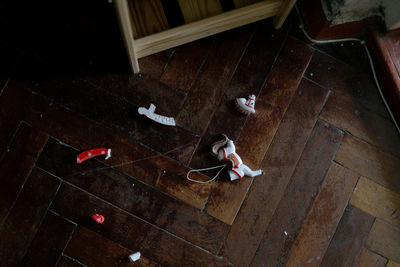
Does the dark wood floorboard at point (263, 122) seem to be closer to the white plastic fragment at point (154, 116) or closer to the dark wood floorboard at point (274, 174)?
the dark wood floorboard at point (274, 174)

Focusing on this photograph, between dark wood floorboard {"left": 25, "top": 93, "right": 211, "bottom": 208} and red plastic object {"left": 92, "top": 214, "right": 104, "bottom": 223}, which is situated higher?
dark wood floorboard {"left": 25, "top": 93, "right": 211, "bottom": 208}

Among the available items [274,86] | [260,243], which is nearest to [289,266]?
[260,243]

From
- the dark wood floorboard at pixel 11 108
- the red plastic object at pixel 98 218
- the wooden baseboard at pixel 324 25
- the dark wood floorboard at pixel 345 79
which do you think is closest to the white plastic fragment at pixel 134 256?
the red plastic object at pixel 98 218

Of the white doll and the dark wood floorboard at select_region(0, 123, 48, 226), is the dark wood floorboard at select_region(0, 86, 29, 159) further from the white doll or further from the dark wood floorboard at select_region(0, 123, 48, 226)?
the white doll

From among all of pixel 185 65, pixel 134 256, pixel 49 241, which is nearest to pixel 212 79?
pixel 185 65

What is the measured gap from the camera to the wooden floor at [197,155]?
3.37 feet

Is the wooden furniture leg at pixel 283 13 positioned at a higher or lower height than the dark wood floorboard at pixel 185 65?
higher

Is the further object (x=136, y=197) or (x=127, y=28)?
(x=136, y=197)

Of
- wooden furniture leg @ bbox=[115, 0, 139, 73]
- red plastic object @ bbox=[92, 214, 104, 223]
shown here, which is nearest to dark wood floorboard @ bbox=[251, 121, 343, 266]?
red plastic object @ bbox=[92, 214, 104, 223]

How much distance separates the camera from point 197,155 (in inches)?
41.9

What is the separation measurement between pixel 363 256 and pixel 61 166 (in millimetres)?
967

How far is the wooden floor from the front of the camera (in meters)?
1.03

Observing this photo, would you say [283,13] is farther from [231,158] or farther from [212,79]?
[231,158]

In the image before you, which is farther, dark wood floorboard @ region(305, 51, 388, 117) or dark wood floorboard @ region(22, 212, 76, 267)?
dark wood floorboard @ region(305, 51, 388, 117)
